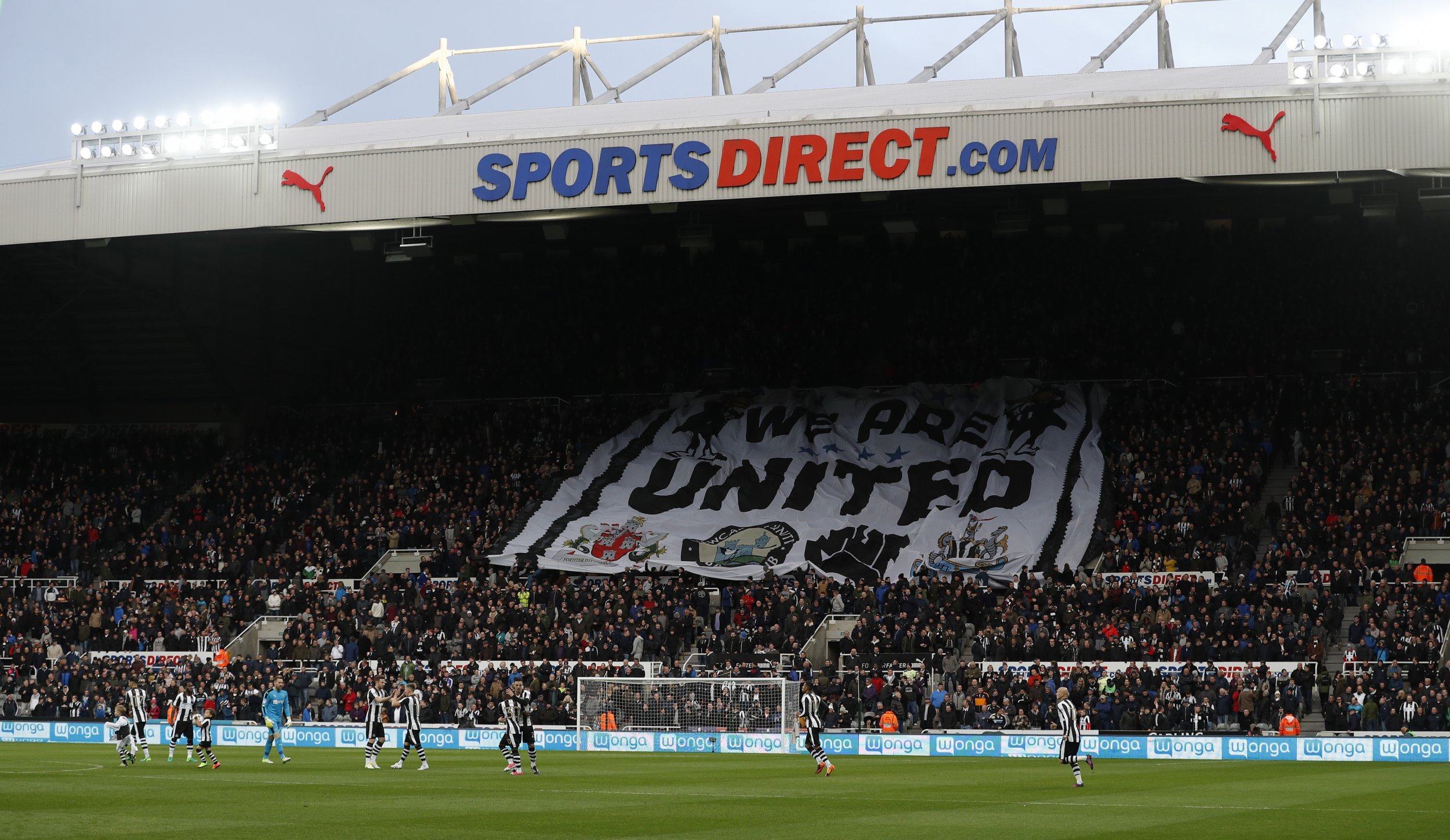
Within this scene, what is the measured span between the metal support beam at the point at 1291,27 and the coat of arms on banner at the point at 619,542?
73.8 ft

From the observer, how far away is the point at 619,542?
4838 centimetres

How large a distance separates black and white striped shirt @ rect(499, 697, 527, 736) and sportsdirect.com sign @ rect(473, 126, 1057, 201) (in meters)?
18.5

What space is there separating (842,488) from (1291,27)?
1845 centimetres

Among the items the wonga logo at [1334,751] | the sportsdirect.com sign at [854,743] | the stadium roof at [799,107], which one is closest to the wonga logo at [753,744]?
the sportsdirect.com sign at [854,743]

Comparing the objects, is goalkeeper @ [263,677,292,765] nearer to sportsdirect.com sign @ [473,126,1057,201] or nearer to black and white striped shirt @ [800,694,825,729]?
black and white striped shirt @ [800,694,825,729]

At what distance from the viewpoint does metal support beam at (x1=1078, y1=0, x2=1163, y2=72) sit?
47156mm

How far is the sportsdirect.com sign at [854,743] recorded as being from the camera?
32.7 m

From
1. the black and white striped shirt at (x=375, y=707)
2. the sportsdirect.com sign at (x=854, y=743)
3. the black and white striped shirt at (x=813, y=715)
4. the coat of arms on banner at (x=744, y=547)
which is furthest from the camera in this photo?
the coat of arms on banner at (x=744, y=547)

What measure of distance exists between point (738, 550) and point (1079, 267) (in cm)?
1615

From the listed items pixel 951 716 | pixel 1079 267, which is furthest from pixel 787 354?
pixel 951 716

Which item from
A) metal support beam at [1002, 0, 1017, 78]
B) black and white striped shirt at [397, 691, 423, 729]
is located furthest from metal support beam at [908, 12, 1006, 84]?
black and white striped shirt at [397, 691, 423, 729]

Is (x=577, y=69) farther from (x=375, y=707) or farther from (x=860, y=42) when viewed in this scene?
(x=375, y=707)

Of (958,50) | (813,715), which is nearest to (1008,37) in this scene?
(958,50)

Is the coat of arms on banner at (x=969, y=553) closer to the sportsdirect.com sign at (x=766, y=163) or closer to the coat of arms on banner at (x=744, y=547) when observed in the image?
the coat of arms on banner at (x=744, y=547)
